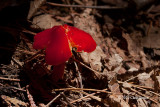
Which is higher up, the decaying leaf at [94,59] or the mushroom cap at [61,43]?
the mushroom cap at [61,43]

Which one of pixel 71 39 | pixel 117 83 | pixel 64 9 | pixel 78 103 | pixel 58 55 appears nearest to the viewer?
pixel 58 55

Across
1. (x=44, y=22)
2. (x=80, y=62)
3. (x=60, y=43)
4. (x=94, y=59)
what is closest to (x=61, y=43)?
(x=60, y=43)

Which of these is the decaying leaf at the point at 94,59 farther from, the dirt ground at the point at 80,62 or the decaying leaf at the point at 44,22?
the decaying leaf at the point at 44,22

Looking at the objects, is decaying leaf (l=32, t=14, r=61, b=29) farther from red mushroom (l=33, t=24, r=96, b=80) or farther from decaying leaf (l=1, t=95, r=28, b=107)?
decaying leaf (l=1, t=95, r=28, b=107)

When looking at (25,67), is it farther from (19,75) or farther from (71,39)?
(71,39)

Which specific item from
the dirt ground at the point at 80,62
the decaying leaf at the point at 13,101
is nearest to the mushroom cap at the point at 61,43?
the dirt ground at the point at 80,62

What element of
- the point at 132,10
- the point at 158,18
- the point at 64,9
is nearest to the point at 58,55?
the point at 64,9
